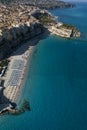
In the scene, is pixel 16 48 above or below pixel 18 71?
above

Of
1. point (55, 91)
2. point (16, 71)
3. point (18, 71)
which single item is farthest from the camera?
point (18, 71)

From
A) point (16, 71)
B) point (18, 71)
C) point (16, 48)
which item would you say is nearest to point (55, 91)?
point (18, 71)

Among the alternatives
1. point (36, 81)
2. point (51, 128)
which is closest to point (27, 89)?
point (36, 81)

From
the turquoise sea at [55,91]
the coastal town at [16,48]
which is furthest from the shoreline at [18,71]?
the turquoise sea at [55,91]

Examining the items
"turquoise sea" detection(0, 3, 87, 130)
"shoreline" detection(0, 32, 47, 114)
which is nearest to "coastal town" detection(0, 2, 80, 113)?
"shoreline" detection(0, 32, 47, 114)

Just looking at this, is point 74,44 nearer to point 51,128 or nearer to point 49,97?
point 49,97

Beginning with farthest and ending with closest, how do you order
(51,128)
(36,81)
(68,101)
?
(36,81), (68,101), (51,128)

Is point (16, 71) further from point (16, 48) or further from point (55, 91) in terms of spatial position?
point (16, 48)

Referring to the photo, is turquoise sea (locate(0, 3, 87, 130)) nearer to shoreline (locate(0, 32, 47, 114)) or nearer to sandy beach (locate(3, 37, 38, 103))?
shoreline (locate(0, 32, 47, 114))
